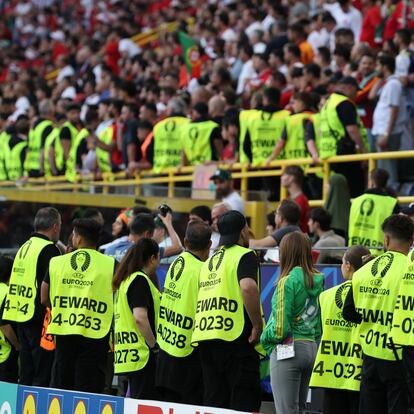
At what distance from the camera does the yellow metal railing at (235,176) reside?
15.8 m

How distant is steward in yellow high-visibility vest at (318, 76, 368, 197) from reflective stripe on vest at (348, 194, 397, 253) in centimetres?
240

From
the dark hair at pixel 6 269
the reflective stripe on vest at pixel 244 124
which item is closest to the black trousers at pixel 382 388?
the dark hair at pixel 6 269

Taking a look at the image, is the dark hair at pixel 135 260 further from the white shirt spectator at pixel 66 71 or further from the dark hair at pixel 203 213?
the white shirt spectator at pixel 66 71

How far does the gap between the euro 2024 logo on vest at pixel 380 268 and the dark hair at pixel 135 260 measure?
2169 millimetres

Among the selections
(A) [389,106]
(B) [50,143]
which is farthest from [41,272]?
(B) [50,143]

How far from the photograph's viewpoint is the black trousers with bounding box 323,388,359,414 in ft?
33.5

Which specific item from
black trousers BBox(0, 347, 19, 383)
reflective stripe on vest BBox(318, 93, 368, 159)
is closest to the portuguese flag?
reflective stripe on vest BBox(318, 93, 368, 159)

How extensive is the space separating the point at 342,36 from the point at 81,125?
4592mm

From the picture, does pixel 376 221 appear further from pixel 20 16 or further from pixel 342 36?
pixel 20 16

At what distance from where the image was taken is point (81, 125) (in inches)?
858

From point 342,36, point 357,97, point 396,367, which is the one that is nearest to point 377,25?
point 342,36

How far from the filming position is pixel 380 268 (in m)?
9.62

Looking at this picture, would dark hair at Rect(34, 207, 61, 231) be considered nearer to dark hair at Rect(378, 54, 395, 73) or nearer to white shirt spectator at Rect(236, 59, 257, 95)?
dark hair at Rect(378, 54, 395, 73)

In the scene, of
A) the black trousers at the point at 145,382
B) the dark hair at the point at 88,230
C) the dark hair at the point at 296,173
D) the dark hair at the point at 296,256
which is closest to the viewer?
the dark hair at the point at 296,256
